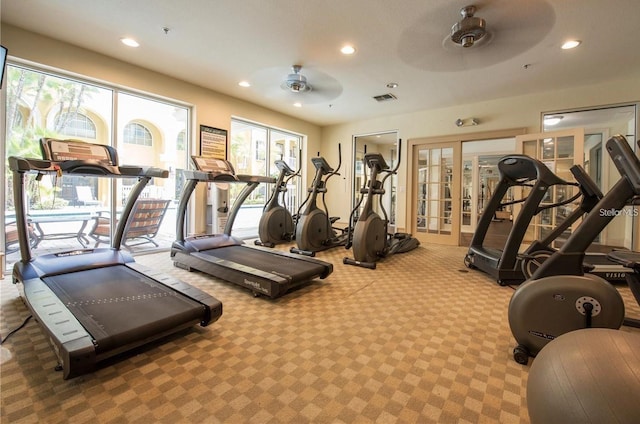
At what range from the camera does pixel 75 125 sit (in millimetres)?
4152

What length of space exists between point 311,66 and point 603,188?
6.10 metres

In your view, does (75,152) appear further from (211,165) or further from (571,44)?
(571,44)

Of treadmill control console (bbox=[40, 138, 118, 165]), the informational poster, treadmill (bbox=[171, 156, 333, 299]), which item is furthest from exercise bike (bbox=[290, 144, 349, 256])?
treadmill control console (bbox=[40, 138, 118, 165])

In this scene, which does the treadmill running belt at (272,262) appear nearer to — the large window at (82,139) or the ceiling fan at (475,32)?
the large window at (82,139)

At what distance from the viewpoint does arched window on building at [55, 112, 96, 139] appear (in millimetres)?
4027

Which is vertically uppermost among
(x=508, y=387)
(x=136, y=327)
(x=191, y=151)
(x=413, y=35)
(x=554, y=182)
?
(x=413, y=35)

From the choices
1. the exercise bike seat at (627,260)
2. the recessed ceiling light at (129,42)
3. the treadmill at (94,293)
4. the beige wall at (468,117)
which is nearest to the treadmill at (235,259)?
the treadmill at (94,293)

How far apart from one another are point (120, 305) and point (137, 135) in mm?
3582

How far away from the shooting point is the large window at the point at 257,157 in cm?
631

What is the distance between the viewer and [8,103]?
138 inches

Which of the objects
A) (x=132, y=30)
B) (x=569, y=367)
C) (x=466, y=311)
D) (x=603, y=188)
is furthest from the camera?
(x=603, y=188)

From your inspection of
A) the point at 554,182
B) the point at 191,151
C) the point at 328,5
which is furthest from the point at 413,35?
the point at 191,151

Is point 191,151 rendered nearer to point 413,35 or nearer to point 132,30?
point 132,30

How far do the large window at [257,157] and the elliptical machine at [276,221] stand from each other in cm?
46
